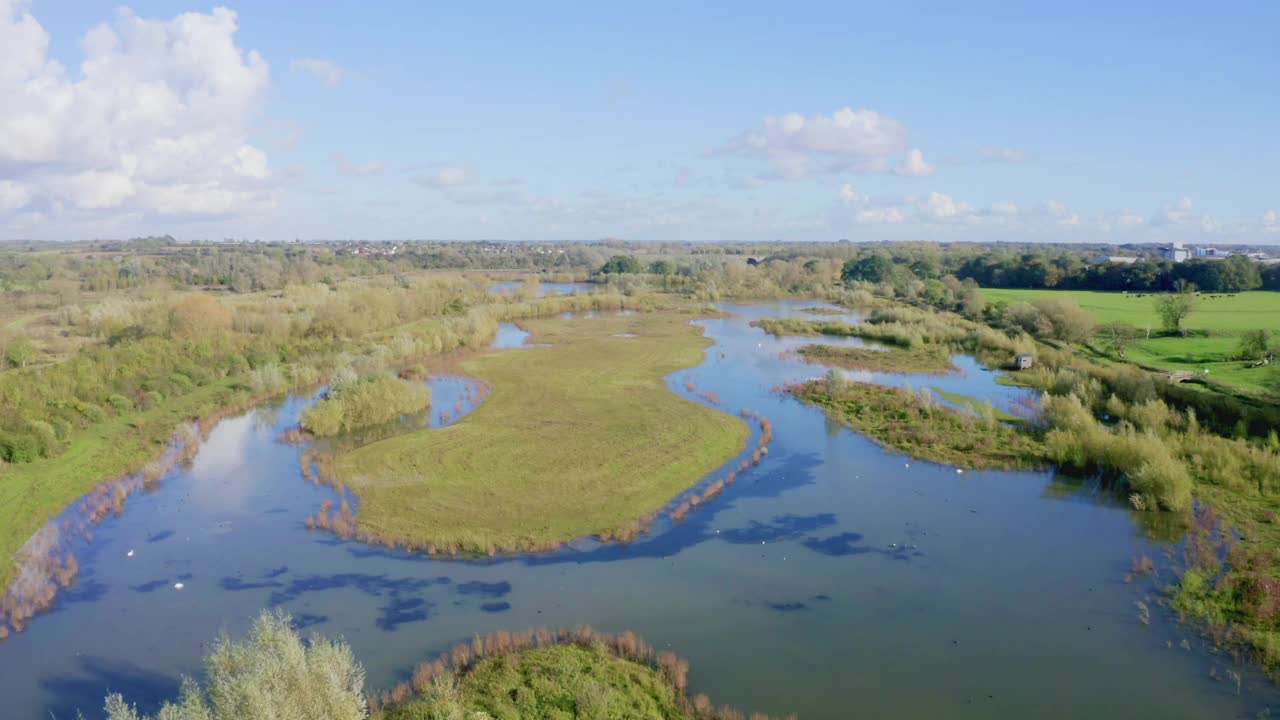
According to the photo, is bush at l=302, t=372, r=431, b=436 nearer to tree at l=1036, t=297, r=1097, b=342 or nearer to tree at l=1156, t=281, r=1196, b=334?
tree at l=1036, t=297, r=1097, b=342

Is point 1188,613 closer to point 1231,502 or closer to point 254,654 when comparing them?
point 1231,502

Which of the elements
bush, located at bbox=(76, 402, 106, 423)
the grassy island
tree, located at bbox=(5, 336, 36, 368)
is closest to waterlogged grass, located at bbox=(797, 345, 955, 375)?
the grassy island

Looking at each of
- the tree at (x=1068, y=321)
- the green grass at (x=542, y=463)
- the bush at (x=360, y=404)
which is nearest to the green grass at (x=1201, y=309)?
the tree at (x=1068, y=321)

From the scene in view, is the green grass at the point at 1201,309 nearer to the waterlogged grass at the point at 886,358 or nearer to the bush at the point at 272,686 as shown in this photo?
the waterlogged grass at the point at 886,358

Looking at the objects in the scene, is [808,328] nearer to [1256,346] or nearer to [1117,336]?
[1117,336]

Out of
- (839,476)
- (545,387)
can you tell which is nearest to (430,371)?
(545,387)
